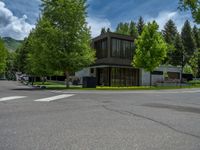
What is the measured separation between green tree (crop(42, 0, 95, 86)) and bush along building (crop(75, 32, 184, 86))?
432 inches

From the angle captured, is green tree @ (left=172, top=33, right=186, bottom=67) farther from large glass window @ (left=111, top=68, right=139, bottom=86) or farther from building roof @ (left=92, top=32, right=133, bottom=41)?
building roof @ (left=92, top=32, right=133, bottom=41)

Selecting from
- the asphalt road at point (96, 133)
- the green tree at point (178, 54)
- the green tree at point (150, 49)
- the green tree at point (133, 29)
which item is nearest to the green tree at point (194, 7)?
the asphalt road at point (96, 133)

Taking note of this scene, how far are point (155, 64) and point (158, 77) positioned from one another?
12.4 meters

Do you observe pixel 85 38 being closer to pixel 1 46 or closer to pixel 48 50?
pixel 48 50

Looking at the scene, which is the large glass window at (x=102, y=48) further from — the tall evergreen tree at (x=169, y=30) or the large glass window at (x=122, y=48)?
the tall evergreen tree at (x=169, y=30)

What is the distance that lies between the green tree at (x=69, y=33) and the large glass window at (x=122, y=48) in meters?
12.1

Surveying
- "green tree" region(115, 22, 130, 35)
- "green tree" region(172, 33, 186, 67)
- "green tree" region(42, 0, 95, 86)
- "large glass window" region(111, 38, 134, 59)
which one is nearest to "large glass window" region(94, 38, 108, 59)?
"large glass window" region(111, 38, 134, 59)

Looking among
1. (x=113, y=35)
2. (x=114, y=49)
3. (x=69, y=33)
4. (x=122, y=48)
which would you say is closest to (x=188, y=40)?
(x=122, y=48)

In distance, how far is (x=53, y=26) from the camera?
33.5 meters

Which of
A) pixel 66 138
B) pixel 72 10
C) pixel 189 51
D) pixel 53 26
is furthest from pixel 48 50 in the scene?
pixel 189 51

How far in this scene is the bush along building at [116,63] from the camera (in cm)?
4488

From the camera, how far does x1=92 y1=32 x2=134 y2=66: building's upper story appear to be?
147 ft

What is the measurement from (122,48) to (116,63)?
3.16 metres

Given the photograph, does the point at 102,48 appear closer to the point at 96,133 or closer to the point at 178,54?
the point at 178,54
